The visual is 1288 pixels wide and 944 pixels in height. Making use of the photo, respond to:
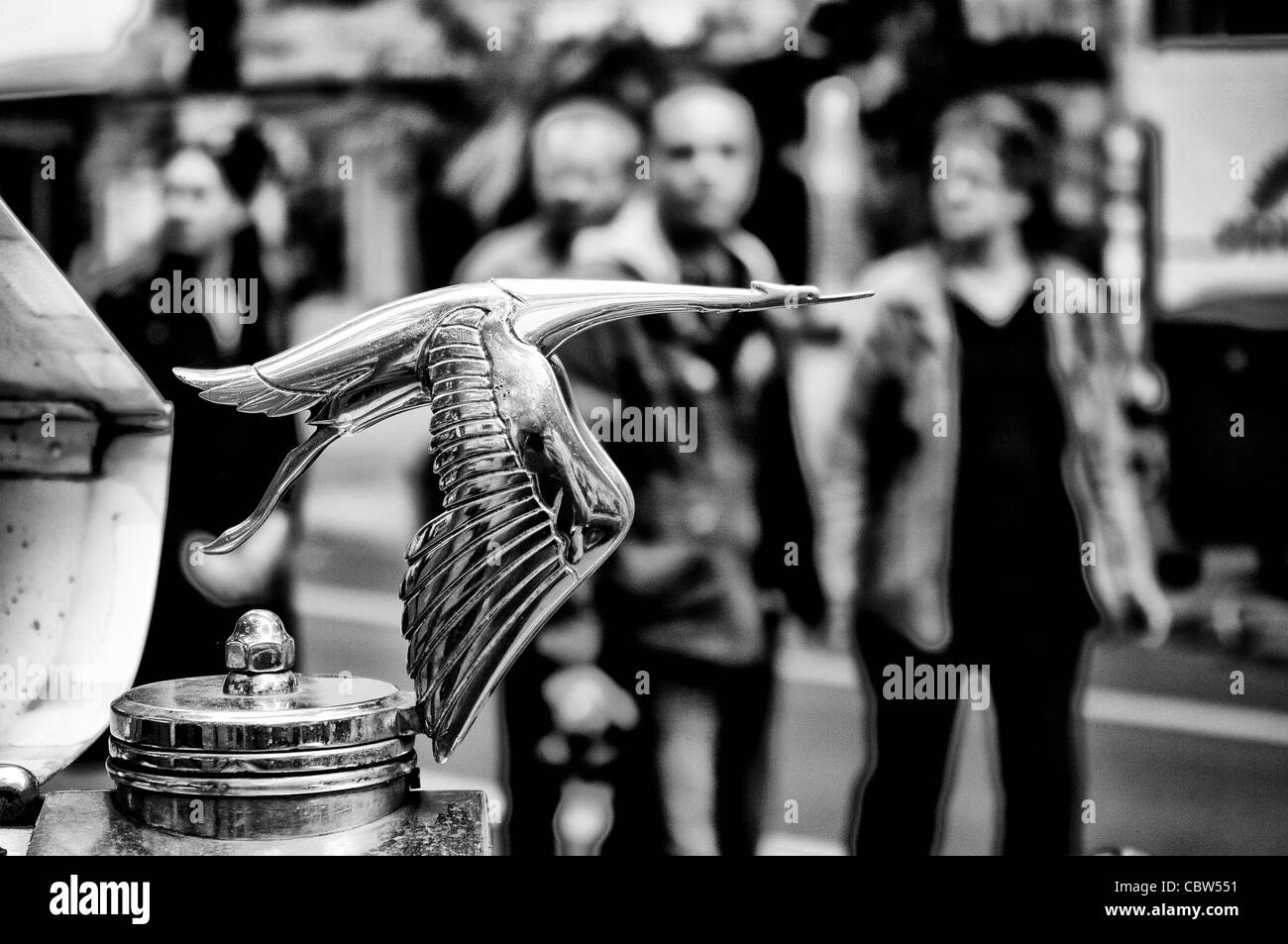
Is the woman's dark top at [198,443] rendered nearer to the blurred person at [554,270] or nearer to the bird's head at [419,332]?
the blurred person at [554,270]

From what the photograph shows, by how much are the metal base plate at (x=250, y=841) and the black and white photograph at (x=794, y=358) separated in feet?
2.74

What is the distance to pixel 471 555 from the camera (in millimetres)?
1098

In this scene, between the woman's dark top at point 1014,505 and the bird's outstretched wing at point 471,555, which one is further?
the woman's dark top at point 1014,505

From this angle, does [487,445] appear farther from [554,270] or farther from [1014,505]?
[1014,505]

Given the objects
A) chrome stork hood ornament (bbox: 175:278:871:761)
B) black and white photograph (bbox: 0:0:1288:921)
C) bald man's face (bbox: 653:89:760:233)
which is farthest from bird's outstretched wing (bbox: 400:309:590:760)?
bald man's face (bbox: 653:89:760:233)

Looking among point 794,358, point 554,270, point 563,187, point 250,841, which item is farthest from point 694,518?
point 250,841

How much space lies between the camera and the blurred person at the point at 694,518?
1977 millimetres

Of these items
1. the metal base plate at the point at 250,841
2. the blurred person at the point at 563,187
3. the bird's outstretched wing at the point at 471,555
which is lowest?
the metal base plate at the point at 250,841

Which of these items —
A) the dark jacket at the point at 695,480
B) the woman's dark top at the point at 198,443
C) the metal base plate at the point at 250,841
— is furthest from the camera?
the dark jacket at the point at 695,480

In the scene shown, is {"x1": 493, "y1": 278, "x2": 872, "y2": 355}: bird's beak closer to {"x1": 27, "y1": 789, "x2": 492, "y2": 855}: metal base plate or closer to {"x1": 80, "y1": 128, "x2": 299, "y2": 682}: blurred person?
{"x1": 27, "y1": 789, "x2": 492, "y2": 855}: metal base plate

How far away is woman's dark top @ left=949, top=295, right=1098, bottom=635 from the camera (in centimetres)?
198

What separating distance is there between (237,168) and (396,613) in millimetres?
770

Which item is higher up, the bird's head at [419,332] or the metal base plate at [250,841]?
the bird's head at [419,332]

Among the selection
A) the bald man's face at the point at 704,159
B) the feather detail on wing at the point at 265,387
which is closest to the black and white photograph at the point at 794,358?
the bald man's face at the point at 704,159
